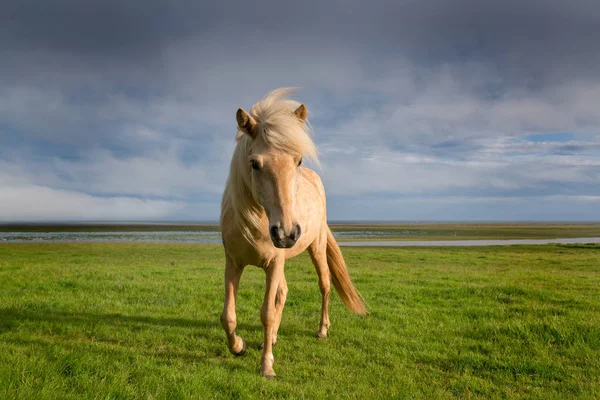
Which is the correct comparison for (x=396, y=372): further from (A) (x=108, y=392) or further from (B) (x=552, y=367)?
A: (A) (x=108, y=392)

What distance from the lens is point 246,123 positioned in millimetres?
4059

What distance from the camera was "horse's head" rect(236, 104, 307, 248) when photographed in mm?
3496

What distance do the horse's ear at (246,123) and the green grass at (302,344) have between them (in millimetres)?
2777

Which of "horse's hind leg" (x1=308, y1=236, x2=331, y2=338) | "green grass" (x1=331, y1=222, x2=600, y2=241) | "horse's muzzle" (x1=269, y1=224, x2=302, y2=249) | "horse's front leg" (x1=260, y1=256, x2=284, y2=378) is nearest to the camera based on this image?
"horse's muzzle" (x1=269, y1=224, x2=302, y2=249)

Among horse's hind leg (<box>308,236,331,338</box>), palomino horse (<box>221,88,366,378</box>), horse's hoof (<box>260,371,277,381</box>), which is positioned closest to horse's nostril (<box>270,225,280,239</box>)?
palomino horse (<box>221,88,366,378</box>)

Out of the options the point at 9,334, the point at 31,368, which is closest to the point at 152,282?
the point at 9,334

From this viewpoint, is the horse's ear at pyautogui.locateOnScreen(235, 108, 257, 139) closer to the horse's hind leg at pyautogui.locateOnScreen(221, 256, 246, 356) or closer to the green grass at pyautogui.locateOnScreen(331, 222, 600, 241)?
the horse's hind leg at pyautogui.locateOnScreen(221, 256, 246, 356)

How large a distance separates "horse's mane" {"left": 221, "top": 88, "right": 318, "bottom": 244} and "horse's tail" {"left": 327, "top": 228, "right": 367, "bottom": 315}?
10.6 ft

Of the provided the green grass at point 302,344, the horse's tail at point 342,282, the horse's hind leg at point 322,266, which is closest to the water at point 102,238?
the green grass at point 302,344

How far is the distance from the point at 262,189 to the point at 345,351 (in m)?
3.21

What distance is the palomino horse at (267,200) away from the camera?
143 inches

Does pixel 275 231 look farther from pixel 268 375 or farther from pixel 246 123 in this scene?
pixel 268 375

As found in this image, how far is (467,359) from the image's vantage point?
5.28m

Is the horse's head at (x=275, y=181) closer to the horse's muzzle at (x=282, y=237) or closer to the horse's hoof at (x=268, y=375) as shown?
the horse's muzzle at (x=282, y=237)
